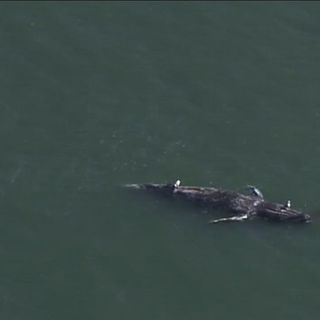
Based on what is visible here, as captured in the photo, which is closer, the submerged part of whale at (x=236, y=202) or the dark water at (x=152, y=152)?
the dark water at (x=152, y=152)

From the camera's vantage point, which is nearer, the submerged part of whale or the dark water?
the dark water

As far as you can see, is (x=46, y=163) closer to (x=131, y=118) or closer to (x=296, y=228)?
(x=131, y=118)

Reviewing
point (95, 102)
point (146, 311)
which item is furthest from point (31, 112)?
point (146, 311)

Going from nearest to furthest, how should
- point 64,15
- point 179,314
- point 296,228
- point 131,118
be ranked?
point 179,314, point 296,228, point 131,118, point 64,15
